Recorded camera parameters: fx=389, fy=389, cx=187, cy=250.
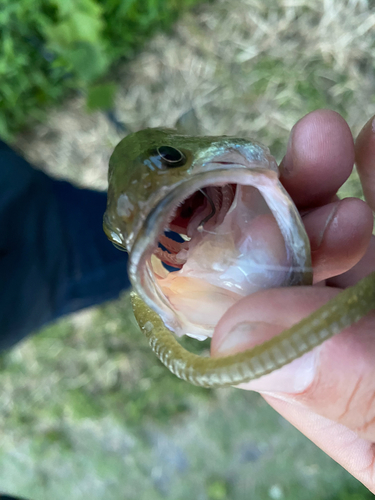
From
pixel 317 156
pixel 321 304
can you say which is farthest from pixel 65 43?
pixel 321 304

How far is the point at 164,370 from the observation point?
4.09 m

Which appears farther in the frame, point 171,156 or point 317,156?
point 317,156

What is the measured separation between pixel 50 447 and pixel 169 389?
70.1 inches

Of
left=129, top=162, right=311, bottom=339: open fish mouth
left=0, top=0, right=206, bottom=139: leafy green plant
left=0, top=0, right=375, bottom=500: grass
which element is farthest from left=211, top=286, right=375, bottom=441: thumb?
left=0, top=0, right=206, bottom=139: leafy green plant

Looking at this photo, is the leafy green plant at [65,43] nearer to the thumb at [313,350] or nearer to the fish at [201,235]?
the fish at [201,235]

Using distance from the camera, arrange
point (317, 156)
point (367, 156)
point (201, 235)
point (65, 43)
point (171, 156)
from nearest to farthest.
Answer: point (171, 156) → point (201, 235) → point (317, 156) → point (367, 156) → point (65, 43)

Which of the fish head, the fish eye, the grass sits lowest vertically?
the grass

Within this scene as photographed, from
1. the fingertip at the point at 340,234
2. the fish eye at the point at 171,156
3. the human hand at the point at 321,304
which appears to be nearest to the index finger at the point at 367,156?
the human hand at the point at 321,304

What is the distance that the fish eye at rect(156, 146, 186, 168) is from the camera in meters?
1.24

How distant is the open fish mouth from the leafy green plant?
265cm

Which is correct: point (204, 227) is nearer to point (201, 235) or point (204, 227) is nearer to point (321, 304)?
point (201, 235)

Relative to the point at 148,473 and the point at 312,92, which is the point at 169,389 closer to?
the point at 148,473

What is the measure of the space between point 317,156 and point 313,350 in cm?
94

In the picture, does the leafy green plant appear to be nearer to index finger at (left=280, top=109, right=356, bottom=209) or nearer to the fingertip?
index finger at (left=280, top=109, right=356, bottom=209)
